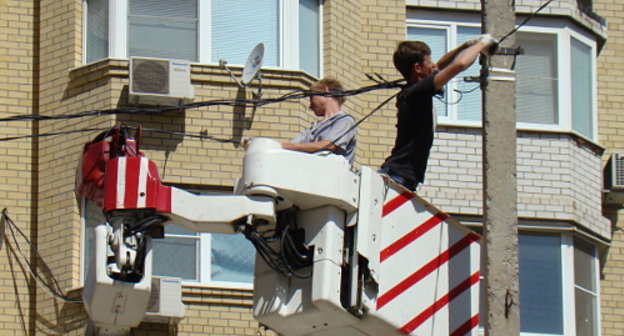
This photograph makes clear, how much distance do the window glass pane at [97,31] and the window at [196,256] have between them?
168 centimetres

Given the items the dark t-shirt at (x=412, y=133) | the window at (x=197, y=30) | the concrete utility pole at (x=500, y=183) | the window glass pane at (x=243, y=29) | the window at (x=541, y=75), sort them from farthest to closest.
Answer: the window at (x=541, y=75)
the window glass pane at (x=243, y=29)
the window at (x=197, y=30)
the concrete utility pole at (x=500, y=183)
the dark t-shirt at (x=412, y=133)

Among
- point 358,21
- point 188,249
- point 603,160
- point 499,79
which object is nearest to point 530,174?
point 603,160

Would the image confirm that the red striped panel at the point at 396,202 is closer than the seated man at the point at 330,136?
Yes

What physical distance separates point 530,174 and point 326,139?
23.8 ft

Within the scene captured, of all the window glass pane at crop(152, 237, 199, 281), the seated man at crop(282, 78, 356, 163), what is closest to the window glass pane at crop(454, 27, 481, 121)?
the window glass pane at crop(152, 237, 199, 281)

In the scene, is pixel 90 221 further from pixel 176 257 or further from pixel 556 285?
pixel 556 285

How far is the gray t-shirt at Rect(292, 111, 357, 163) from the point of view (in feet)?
42.2

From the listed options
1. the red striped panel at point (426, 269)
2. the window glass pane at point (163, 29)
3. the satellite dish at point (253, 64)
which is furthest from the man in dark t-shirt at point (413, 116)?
the window glass pane at point (163, 29)

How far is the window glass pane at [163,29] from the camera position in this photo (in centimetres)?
1895

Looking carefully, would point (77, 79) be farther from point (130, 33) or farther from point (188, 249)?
point (188, 249)

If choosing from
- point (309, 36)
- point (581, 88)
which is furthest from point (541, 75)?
point (309, 36)

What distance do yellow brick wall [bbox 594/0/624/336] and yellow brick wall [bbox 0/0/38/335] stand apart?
248 inches

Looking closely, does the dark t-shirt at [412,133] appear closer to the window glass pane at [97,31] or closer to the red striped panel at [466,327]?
the red striped panel at [466,327]

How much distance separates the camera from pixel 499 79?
13.8 meters
